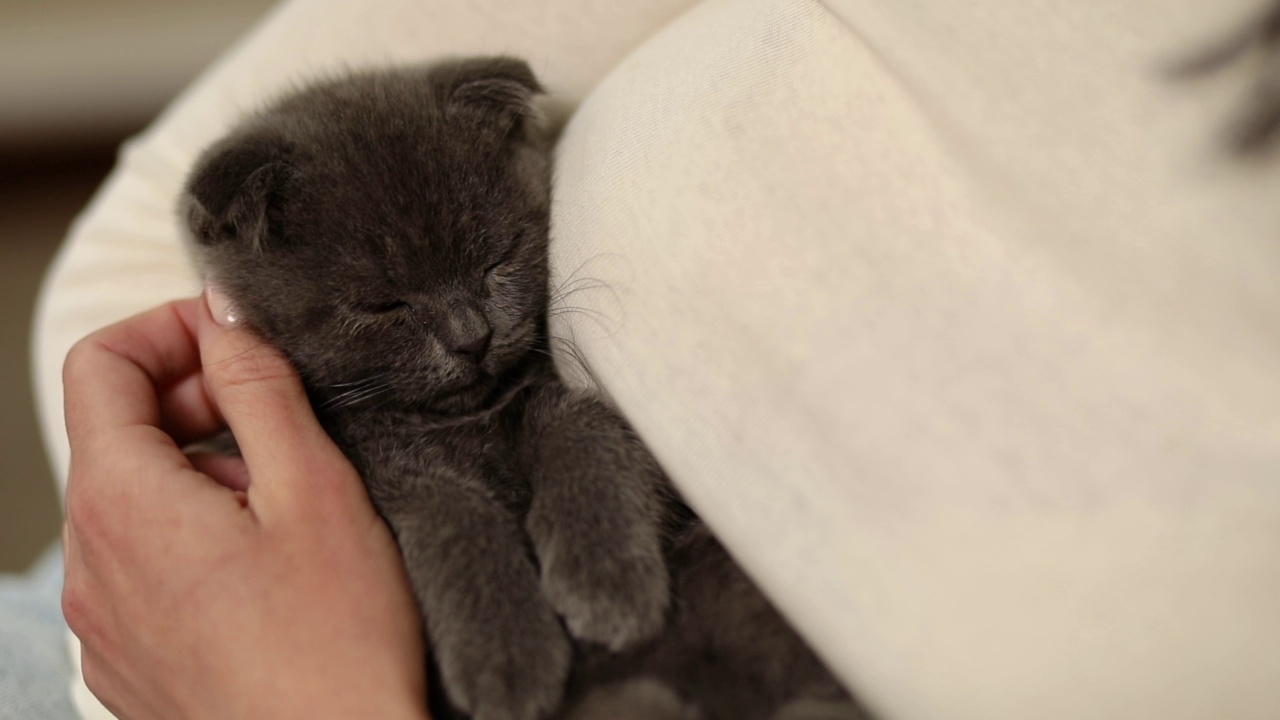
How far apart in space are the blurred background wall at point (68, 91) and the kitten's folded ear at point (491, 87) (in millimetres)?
2423

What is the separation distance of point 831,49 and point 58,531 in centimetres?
257

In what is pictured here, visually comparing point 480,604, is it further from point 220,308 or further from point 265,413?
point 220,308

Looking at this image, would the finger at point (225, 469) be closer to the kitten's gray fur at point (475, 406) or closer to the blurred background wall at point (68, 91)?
the kitten's gray fur at point (475, 406)

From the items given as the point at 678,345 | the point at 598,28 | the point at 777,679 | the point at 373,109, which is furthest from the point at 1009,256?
the point at 373,109

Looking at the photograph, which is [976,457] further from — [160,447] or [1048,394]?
[160,447]

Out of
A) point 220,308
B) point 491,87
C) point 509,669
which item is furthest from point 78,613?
point 491,87

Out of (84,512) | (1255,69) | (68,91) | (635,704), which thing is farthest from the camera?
(68,91)

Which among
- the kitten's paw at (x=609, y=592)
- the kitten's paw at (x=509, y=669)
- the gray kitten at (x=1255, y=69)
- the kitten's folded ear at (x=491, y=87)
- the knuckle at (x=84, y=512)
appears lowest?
the knuckle at (x=84, y=512)

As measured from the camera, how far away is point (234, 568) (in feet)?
2.46

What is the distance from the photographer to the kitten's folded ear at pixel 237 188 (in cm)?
91

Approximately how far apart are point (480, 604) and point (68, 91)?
3234mm

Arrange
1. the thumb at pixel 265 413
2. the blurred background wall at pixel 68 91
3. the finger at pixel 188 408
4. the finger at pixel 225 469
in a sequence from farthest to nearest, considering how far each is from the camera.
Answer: the blurred background wall at pixel 68 91 → the finger at pixel 188 408 → the finger at pixel 225 469 → the thumb at pixel 265 413

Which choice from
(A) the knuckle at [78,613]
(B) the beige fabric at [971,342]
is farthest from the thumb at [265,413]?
(B) the beige fabric at [971,342]

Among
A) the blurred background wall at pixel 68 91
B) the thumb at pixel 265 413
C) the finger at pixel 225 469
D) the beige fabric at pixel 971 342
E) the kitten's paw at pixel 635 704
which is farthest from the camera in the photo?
the blurred background wall at pixel 68 91
